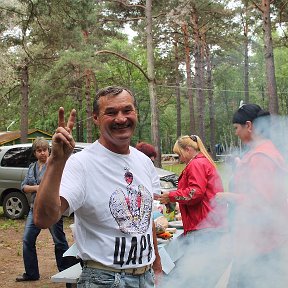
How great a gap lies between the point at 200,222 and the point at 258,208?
1086 millimetres

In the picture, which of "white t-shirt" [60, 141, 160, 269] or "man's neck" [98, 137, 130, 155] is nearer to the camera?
"white t-shirt" [60, 141, 160, 269]

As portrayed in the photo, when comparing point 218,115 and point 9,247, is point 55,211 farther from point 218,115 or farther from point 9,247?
point 218,115

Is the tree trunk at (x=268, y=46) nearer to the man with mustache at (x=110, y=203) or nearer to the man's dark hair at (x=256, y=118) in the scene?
the man's dark hair at (x=256, y=118)

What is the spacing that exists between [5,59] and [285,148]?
1983cm

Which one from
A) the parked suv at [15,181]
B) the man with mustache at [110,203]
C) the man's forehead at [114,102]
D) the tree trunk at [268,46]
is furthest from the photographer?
the tree trunk at [268,46]

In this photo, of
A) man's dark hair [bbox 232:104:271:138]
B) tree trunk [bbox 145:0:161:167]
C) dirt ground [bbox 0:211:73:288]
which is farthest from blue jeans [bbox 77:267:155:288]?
tree trunk [bbox 145:0:161:167]

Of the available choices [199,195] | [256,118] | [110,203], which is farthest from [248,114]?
[110,203]

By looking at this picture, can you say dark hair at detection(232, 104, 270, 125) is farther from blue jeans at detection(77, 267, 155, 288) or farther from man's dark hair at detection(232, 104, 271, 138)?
blue jeans at detection(77, 267, 155, 288)

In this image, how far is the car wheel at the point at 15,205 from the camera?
1101cm

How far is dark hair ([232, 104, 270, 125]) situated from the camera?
11.8 ft

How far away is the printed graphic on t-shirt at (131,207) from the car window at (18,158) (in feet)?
29.7

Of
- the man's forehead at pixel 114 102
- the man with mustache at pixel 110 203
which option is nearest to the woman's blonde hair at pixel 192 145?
the man with mustache at pixel 110 203

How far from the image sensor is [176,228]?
565 centimetres

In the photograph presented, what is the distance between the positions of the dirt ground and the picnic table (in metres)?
1.67
